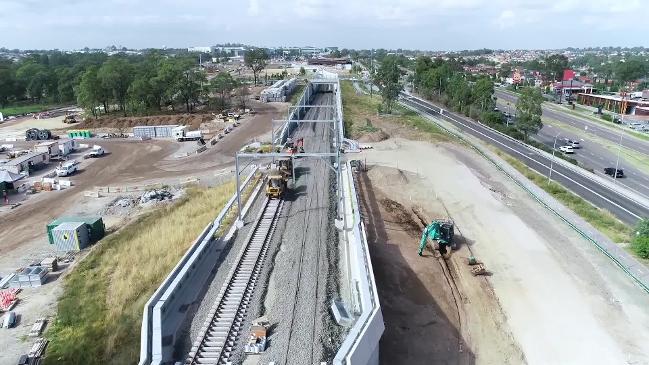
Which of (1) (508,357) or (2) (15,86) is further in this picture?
(2) (15,86)

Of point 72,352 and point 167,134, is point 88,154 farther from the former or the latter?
point 72,352

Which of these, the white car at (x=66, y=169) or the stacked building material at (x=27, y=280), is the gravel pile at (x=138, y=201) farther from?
the stacked building material at (x=27, y=280)

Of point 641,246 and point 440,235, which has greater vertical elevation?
point 440,235

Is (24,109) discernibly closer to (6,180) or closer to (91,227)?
(6,180)

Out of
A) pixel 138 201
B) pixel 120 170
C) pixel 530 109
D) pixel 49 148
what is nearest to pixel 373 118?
pixel 530 109

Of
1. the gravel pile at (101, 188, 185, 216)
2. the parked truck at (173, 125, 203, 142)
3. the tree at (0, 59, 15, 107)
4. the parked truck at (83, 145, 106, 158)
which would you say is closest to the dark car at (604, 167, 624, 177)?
the gravel pile at (101, 188, 185, 216)

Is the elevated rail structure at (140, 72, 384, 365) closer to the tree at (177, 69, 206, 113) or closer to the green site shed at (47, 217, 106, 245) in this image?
the green site shed at (47, 217, 106, 245)

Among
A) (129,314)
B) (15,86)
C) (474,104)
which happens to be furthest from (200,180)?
(15,86)
